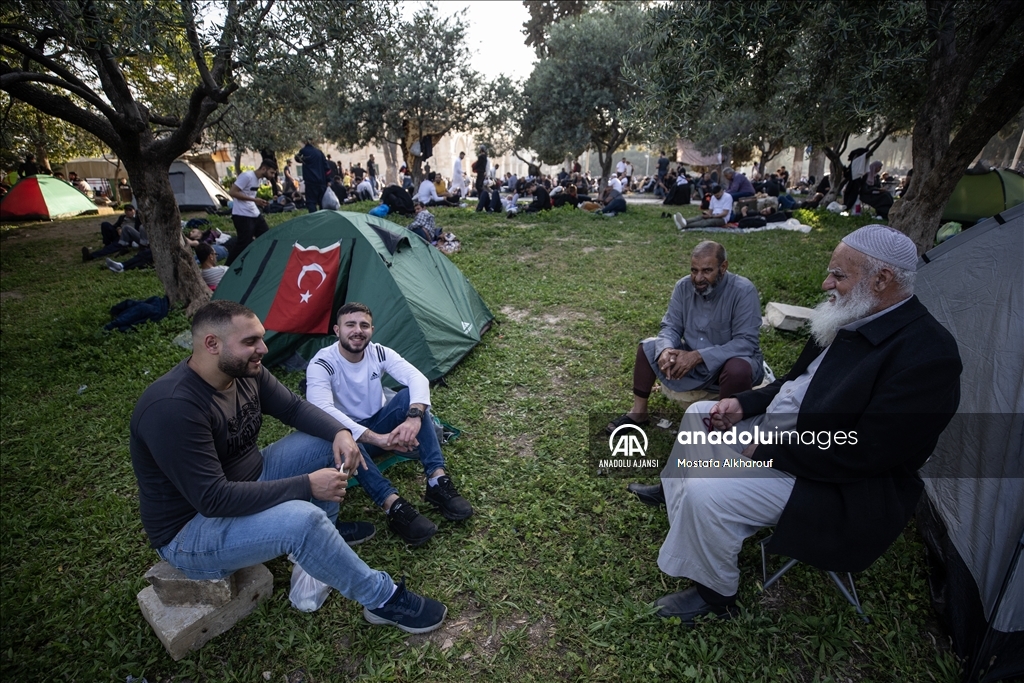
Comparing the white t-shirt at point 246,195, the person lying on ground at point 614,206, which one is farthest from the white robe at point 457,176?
the white t-shirt at point 246,195

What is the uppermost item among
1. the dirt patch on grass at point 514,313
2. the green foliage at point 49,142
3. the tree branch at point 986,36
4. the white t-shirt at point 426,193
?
the green foliage at point 49,142

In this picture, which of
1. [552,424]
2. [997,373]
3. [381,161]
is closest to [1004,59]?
[997,373]

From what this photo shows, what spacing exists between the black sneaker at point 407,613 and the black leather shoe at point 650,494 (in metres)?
1.45

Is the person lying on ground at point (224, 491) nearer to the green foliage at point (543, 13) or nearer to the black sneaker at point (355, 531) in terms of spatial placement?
the black sneaker at point (355, 531)

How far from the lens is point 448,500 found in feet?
10.4

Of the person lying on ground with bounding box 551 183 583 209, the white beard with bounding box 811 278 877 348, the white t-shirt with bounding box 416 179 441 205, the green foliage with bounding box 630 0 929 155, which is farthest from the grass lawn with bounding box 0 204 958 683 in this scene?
the person lying on ground with bounding box 551 183 583 209

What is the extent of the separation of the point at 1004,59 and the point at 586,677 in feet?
25.6

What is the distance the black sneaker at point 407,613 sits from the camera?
2.43 m

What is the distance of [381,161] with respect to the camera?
1737 inches

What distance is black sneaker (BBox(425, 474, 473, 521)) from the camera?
3129mm

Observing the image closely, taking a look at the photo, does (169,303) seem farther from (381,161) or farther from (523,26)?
(381,161)

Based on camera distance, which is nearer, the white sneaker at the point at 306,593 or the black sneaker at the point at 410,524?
the white sneaker at the point at 306,593

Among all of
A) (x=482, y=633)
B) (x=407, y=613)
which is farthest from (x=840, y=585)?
(x=407, y=613)

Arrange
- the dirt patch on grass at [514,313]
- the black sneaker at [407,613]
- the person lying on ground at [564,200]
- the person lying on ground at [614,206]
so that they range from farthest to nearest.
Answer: the person lying on ground at [564,200], the person lying on ground at [614,206], the dirt patch on grass at [514,313], the black sneaker at [407,613]
